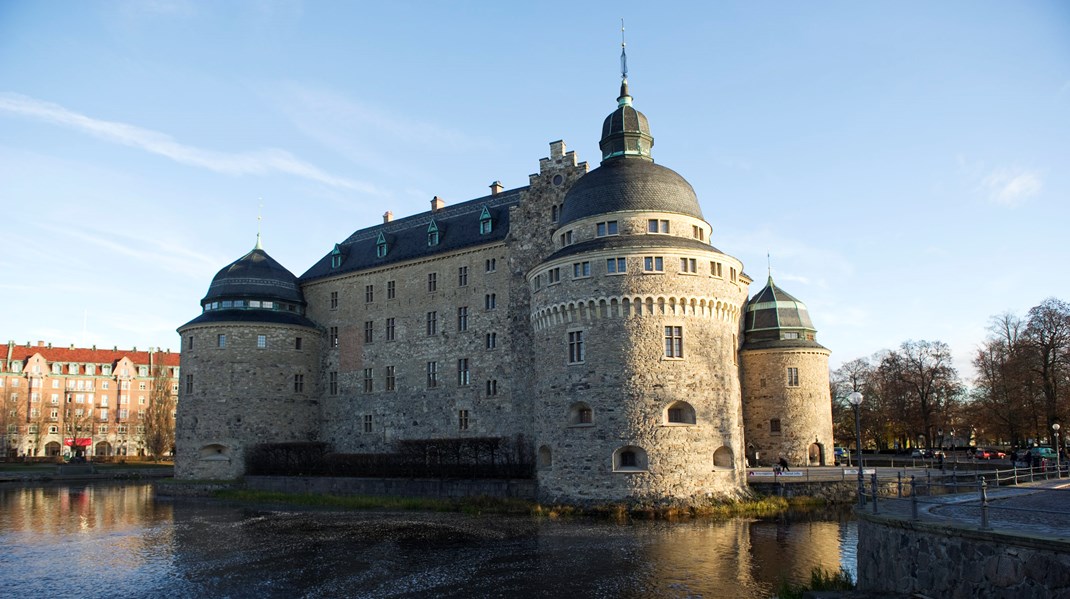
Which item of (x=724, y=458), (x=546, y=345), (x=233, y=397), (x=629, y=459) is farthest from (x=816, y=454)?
(x=233, y=397)

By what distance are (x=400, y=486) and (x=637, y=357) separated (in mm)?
13840

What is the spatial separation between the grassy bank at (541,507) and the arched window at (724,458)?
162 centimetres

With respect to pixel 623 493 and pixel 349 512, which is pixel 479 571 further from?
pixel 349 512

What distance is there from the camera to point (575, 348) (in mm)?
34094

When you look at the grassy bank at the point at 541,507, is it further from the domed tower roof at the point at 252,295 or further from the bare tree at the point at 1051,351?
the bare tree at the point at 1051,351

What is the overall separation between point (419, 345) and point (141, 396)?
69.7 metres

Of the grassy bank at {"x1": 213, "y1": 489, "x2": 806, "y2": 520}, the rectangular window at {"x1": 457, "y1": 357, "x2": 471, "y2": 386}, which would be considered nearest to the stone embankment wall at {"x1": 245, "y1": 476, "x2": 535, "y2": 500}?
the grassy bank at {"x1": 213, "y1": 489, "x2": 806, "y2": 520}

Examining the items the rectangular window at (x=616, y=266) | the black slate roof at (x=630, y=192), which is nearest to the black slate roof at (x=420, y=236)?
the black slate roof at (x=630, y=192)

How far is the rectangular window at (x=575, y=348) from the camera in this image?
A: 33931mm

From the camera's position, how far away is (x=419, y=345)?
48156 mm

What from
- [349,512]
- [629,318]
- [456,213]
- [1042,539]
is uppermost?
[456,213]

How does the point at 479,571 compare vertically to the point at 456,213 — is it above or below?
below

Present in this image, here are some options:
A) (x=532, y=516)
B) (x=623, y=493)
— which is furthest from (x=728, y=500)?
(x=532, y=516)

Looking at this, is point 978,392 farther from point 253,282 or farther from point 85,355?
point 85,355
